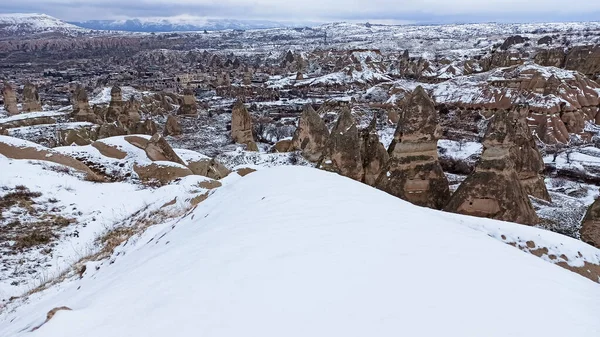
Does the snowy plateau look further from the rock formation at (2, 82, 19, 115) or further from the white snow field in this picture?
the rock formation at (2, 82, 19, 115)

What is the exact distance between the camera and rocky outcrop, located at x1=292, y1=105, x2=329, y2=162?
84.0 ft

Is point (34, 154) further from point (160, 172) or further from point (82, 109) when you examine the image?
point (82, 109)

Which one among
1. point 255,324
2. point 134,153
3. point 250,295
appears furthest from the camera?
point 134,153

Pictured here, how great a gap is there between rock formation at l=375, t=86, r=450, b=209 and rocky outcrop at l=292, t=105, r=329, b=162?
12.3 m

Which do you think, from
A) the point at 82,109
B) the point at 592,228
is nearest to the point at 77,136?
the point at 82,109

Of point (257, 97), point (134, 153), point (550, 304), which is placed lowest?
point (257, 97)

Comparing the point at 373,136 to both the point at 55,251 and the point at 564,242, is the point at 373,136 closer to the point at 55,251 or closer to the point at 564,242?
the point at 564,242

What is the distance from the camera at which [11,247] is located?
8.68 m

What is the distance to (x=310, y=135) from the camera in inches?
1048

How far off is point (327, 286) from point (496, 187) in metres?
8.71

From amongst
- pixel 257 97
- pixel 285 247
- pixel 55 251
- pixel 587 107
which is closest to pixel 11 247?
pixel 55 251

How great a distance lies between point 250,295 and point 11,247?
740 cm

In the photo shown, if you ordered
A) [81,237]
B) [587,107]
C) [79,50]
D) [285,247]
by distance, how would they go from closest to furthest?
[285,247], [81,237], [587,107], [79,50]

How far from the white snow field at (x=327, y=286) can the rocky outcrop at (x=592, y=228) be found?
24.5 ft
